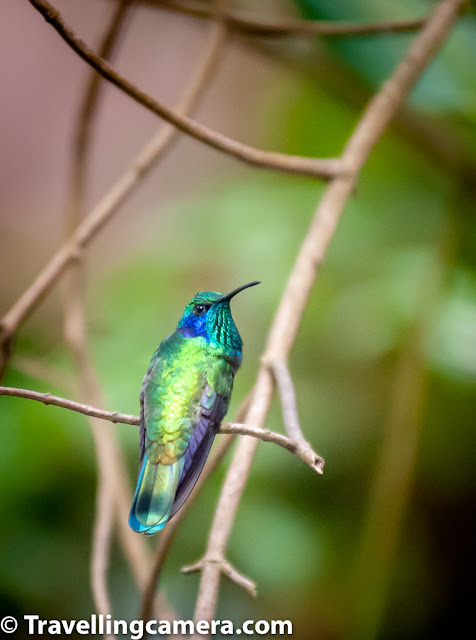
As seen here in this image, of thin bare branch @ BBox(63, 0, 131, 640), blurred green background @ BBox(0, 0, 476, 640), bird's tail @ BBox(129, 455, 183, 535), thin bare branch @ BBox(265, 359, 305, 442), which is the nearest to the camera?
bird's tail @ BBox(129, 455, 183, 535)

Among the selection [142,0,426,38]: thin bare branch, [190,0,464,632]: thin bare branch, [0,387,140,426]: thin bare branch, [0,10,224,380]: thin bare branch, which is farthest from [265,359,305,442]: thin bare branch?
[142,0,426,38]: thin bare branch

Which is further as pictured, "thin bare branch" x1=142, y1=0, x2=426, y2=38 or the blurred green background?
"thin bare branch" x1=142, y1=0, x2=426, y2=38

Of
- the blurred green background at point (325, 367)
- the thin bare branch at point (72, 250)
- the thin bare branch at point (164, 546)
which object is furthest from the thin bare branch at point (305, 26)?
the thin bare branch at point (164, 546)

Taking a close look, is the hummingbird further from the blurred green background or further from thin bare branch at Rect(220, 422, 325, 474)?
the blurred green background

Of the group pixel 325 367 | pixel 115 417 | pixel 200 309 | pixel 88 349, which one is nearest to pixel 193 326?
pixel 200 309

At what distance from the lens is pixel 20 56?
125 centimetres

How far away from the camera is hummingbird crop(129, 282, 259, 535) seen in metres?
0.38

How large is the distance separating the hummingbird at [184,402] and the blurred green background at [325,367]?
0.21 metres

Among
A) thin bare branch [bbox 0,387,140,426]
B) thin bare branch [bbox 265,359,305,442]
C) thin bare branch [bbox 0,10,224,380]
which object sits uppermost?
thin bare branch [bbox 0,10,224,380]

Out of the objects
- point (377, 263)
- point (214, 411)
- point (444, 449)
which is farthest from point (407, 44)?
point (214, 411)

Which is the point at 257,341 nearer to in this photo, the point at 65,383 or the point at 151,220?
the point at 65,383

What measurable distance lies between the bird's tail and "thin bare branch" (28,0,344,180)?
34cm

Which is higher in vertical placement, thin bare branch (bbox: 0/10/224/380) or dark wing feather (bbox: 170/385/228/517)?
thin bare branch (bbox: 0/10/224/380)

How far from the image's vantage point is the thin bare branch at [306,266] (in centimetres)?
51
